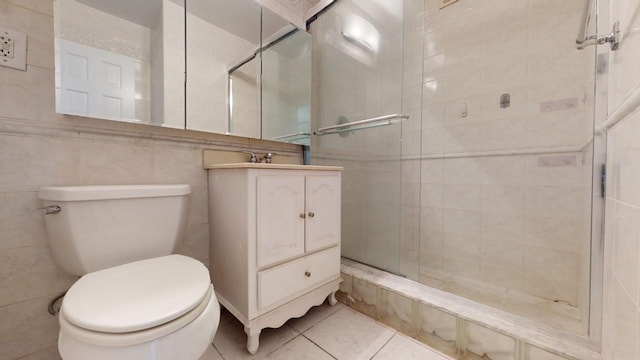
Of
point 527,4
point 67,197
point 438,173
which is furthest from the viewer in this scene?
point 438,173

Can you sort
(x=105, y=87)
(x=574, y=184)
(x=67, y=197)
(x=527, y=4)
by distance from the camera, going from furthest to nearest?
(x=527, y=4)
(x=574, y=184)
(x=105, y=87)
(x=67, y=197)

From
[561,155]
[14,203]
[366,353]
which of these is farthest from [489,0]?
[14,203]

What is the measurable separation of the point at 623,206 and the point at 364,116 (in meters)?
1.12

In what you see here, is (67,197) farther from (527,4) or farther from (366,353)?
(527,4)

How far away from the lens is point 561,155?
1223 millimetres

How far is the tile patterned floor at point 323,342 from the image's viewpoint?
95cm

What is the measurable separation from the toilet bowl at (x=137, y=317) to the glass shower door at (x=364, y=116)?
1.00 metres

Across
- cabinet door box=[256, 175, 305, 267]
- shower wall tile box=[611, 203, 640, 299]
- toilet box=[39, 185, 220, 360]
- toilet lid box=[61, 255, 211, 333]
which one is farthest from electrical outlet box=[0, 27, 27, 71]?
shower wall tile box=[611, 203, 640, 299]

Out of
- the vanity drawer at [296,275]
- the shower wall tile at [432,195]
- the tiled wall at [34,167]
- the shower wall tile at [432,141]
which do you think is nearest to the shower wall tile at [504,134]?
the shower wall tile at [432,141]

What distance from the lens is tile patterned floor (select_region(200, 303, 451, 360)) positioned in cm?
95

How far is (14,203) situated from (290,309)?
1083mm

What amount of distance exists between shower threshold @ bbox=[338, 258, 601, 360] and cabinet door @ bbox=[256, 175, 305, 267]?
47cm

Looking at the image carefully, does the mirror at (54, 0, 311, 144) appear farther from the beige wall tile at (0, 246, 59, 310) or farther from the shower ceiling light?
the beige wall tile at (0, 246, 59, 310)

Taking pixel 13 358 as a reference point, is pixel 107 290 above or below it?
above
